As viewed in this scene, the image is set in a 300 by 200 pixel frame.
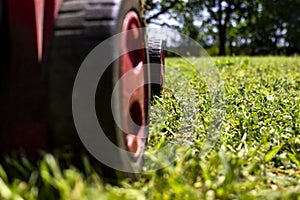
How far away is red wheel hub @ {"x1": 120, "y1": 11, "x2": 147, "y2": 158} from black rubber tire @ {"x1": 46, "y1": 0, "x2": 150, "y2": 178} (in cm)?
7

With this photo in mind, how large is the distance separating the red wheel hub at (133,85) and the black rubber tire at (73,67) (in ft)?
0.25

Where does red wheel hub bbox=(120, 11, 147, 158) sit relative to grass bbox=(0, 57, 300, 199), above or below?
above

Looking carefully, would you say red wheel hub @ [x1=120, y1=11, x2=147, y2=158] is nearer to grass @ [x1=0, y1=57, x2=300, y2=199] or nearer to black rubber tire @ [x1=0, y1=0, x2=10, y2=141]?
grass @ [x1=0, y1=57, x2=300, y2=199]

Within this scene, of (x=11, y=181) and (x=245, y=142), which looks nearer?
(x=11, y=181)

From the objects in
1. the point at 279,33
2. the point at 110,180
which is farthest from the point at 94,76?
the point at 279,33

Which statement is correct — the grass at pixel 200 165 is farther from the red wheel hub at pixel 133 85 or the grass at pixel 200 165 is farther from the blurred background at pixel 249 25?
the blurred background at pixel 249 25

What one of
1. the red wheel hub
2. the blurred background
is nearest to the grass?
the red wheel hub

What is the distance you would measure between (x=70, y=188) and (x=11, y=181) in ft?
1.00

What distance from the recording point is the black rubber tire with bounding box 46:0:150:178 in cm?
152

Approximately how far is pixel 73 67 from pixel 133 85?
0.87 ft

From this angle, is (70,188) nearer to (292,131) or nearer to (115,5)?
(115,5)

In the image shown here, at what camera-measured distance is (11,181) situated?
1.60 m

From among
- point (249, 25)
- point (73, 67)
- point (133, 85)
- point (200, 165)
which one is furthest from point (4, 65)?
point (249, 25)

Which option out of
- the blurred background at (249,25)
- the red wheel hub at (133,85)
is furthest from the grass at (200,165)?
the blurred background at (249,25)
